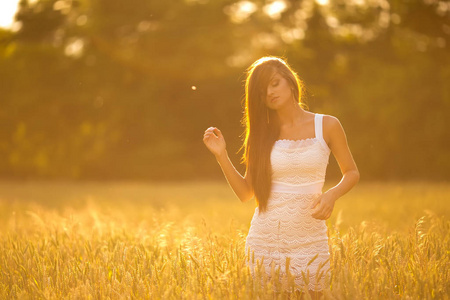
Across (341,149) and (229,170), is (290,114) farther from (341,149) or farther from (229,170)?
(229,170)

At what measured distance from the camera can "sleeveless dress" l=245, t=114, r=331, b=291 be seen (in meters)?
3.07

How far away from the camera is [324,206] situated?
292cm

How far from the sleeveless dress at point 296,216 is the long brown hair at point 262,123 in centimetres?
6

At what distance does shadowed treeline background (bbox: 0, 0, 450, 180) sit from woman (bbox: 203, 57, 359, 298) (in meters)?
16.3

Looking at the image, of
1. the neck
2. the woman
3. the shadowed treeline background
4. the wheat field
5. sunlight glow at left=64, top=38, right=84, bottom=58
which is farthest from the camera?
sunlight glow at left=64, top=38, right=84, bottom=58

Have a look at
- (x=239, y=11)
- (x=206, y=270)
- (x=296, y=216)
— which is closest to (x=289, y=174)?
(x=296, y=216)

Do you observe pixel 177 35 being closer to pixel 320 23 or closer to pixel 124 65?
pixel 124 65

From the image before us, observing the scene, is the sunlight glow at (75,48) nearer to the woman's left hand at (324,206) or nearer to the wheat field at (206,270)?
the wheat field at (206,270)

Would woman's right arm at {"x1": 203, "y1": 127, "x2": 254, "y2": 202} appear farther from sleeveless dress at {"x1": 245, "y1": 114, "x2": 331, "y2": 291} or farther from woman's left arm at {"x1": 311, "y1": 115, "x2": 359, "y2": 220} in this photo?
woman's left arm at {"x1": 311, "y1": 115, "x2": 359, "y2": 220}

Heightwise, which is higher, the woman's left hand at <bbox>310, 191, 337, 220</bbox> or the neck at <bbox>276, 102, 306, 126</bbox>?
the neck at <bbox>276, 102, 306, 126</bbox>

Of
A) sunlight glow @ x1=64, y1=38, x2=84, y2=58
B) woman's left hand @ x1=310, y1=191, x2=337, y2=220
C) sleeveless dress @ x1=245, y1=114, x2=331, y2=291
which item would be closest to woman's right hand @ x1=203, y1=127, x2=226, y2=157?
sleeveless dress @ x1=245, y1=114, x2=331, y2=291

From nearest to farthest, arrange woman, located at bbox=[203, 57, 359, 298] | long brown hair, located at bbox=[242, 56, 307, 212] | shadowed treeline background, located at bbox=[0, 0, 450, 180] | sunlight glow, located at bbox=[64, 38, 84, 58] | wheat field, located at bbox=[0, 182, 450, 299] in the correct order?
wheat field, located at bbox=[0, 182, 450, 299] < woman, located at bbox=[203, 57, 359, 298] < long brown hair, located at bbox=[242, 56, 307, 212] < shadowed treeline background, located at bbox=[0, 0, 450, 180] < sunlight glow, located at bbox=[64, 38, 84, 58]

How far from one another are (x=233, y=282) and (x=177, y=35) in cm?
1810

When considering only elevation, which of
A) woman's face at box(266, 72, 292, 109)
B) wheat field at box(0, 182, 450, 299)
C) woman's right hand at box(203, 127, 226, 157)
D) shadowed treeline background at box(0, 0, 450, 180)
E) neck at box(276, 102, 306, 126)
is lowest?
wheat field at box(0, 182, 450, 299)
